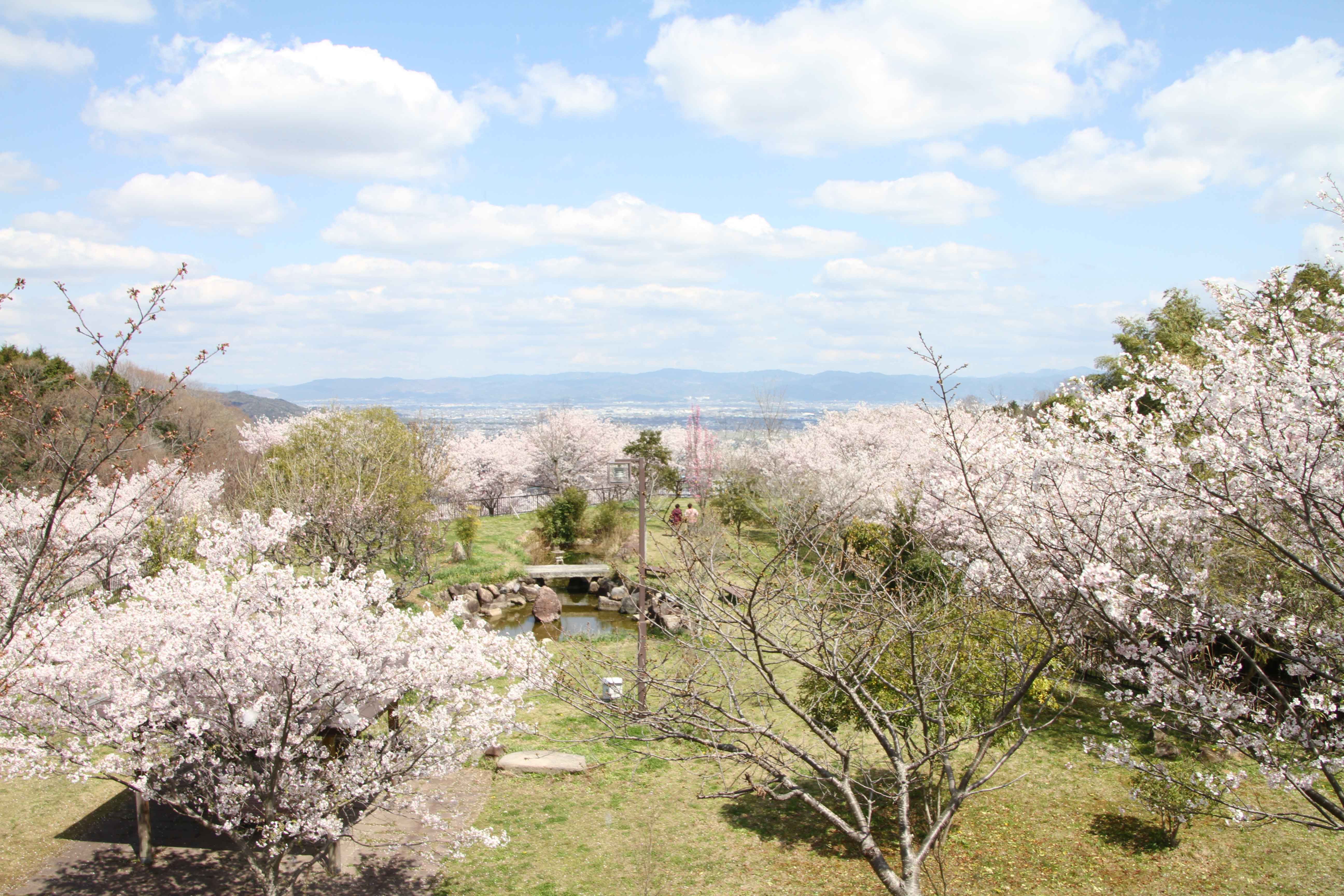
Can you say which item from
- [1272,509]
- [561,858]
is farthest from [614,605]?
[1272,509]

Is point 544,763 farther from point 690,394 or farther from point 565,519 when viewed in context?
point 690,394

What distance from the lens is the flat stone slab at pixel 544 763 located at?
11.3 m

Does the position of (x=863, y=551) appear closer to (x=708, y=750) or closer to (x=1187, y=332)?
(x=708, y=750)

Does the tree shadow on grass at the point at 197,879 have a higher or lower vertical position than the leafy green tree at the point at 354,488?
lower

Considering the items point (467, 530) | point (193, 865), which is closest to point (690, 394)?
point (467, 530)

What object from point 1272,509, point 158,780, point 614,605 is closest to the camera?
point 1272,509

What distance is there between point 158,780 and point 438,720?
2.48 meters

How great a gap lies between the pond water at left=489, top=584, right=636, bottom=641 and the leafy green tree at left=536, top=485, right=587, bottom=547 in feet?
11.6

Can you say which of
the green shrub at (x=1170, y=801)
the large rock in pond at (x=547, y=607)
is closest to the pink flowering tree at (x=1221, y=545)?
the green shrub at (x=1170, y=801)

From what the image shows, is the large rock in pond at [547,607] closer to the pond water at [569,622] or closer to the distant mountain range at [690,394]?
the pond water at [569,622]

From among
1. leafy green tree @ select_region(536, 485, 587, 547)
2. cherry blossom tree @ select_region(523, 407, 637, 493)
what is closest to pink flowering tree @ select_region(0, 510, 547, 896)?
leafy green tree @ select_region(536, 485, 587, 547)

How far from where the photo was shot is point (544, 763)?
11.5 m

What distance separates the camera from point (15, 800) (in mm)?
9922

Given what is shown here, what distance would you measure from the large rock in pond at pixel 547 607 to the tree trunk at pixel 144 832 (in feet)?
43.2
